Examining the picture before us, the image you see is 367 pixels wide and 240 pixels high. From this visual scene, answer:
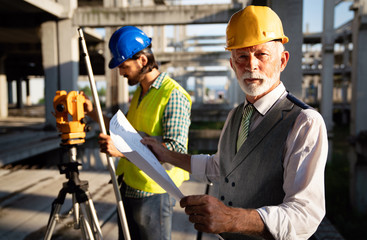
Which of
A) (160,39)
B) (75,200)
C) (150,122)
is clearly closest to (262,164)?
(150,122)

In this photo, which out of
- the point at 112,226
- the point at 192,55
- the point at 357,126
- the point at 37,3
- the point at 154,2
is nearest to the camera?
the point at 112,226

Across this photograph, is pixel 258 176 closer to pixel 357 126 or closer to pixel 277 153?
pixel 277 153

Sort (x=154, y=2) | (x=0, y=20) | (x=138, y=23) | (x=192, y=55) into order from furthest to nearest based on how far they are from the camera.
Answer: (x=154, y=2) → (x=192, y=55) → (x=0, y=20) → (x=138, y=23)

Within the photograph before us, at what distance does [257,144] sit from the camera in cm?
101

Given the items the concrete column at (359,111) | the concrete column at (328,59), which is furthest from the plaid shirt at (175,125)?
the concrete column at (328,59)

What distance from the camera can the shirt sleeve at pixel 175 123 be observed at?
162 centimetres

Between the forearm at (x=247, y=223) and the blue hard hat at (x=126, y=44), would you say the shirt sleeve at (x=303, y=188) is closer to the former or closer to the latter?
the forearm at (x=247, y=223)

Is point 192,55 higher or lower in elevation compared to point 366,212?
higher

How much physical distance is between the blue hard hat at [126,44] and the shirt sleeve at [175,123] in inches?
14.1

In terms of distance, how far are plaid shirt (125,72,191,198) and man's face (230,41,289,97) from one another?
24.8 inches

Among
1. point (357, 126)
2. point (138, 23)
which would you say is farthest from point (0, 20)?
point (357, 126)

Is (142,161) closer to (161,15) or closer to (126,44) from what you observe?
(126,44)

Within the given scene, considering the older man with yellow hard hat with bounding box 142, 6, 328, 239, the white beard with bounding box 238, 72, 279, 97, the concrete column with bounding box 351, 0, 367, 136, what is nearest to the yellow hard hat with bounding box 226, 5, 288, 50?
the older man with yellow hard hat with bounding box 142, 6, 328, 239

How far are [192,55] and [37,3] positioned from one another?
37.6 ft
